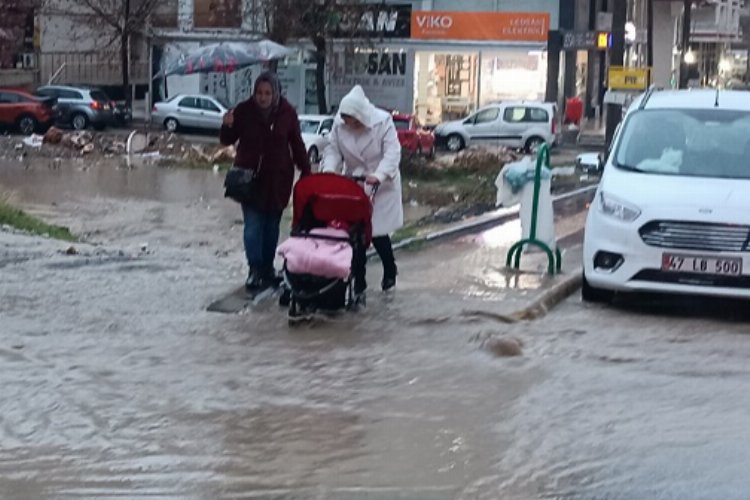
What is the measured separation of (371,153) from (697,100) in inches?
117

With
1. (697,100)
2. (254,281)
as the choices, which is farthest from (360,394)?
(697,100)

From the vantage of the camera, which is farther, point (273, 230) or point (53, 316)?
point (273, 230)

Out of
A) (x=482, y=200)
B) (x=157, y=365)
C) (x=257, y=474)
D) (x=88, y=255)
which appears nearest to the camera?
(x=257, y=474)

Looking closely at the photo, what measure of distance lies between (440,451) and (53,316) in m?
3.74

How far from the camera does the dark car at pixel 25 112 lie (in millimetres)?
41125

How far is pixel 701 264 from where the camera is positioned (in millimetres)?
9289

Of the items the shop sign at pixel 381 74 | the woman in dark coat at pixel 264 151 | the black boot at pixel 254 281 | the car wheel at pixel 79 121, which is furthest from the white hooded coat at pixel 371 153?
the shop sign at pixel 381 74

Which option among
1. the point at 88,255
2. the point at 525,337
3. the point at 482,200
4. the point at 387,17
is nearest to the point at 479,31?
the point at 387,17

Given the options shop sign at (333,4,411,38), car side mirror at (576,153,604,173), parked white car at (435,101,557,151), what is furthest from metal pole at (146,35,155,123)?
car side mirror at (576,153,604,173)

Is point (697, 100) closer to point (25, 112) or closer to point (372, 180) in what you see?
point (372, 180)

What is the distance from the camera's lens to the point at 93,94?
43.5 metres

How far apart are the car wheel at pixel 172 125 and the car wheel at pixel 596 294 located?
111 ft

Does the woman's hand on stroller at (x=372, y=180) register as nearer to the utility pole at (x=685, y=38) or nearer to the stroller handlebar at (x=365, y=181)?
the stroller handlebar at (x=365, y=181)

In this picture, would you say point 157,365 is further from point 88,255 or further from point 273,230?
point 88,255
